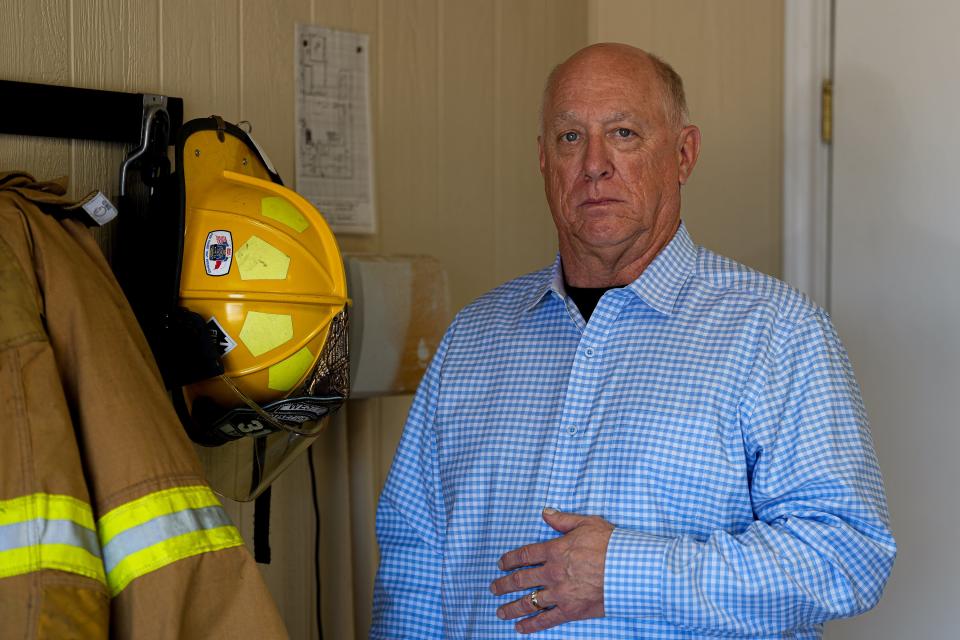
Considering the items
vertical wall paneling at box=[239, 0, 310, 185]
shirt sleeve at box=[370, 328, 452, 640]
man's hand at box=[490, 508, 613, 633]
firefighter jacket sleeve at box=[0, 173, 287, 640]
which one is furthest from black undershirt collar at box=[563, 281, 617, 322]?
firefighter jacket sleeve at box=[0, 173, 287, 640]

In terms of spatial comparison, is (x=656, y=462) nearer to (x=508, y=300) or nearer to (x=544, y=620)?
(x=544, y=620)

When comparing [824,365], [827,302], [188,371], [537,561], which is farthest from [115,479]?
[827,302]

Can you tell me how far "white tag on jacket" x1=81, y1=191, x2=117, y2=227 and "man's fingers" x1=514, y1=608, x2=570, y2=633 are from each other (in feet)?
2.50

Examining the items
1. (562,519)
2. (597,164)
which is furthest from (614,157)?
(562,519)

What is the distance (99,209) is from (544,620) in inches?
31.0

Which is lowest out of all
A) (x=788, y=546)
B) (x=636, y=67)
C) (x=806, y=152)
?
(x=788, y=546)

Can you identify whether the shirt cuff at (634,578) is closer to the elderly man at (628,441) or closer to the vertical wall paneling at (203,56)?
the elderly man at (628,441)

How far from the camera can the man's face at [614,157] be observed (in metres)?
1.61

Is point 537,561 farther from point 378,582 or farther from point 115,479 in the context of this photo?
point 115,479

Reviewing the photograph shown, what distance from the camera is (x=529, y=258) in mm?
2350

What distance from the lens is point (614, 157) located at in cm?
161

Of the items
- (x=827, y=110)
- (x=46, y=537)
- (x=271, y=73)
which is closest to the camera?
(x=46, y=537)

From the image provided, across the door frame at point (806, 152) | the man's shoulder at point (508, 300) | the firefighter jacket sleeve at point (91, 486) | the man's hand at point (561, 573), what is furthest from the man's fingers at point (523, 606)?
the door frame at point (806, 152)

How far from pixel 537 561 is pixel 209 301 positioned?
560 millimetres
